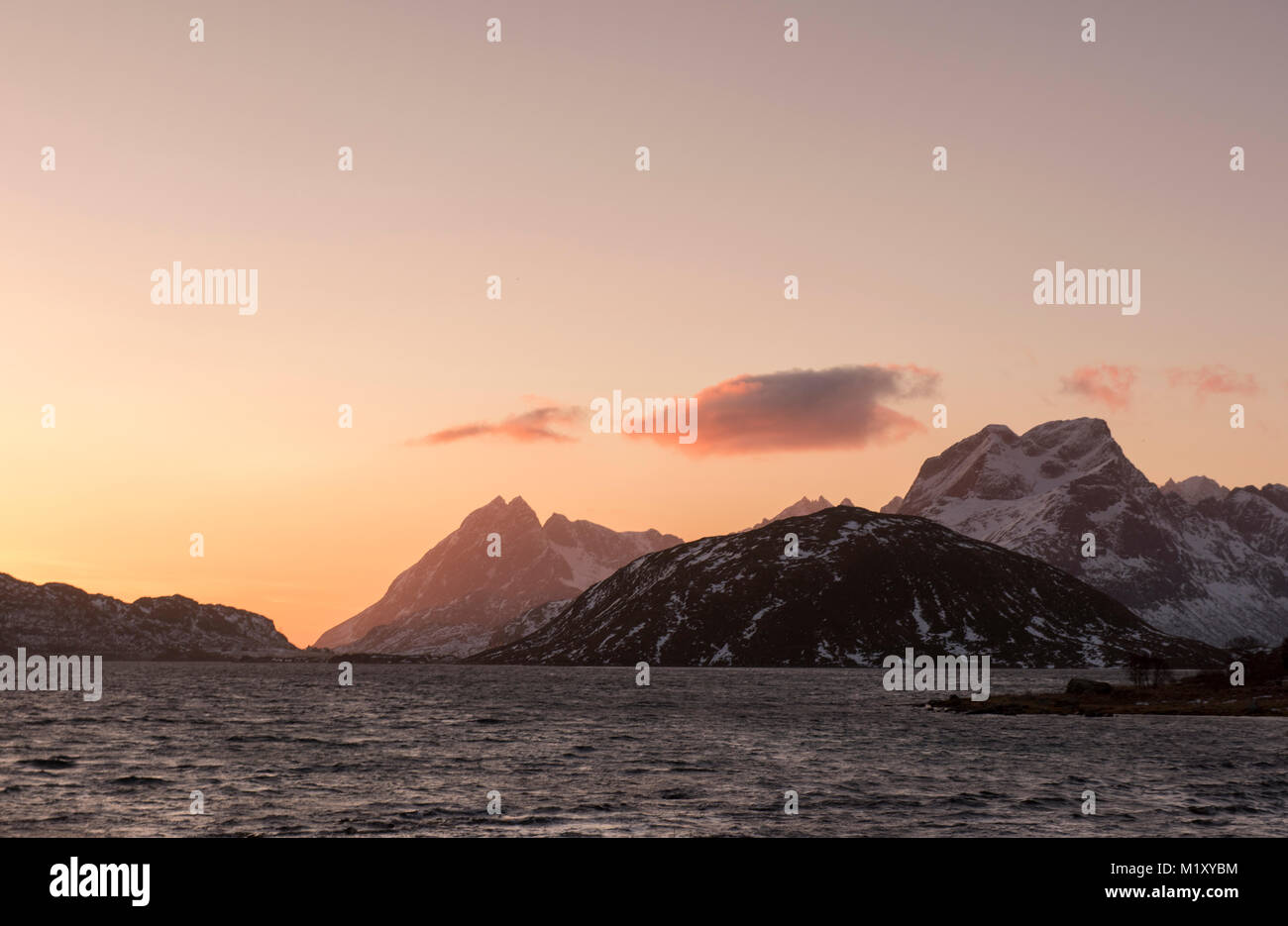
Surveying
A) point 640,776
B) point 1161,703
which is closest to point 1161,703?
point 1161,703

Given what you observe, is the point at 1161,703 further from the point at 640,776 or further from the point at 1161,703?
the point at 640,776

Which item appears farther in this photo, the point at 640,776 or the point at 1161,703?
the point at 1161,703

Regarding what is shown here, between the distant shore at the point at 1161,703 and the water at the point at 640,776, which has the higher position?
the water at the point at 640,776

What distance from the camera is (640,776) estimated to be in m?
87.8

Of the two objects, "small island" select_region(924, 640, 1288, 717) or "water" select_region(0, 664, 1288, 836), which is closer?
"water" select_region(0, 664, 1288, 836)

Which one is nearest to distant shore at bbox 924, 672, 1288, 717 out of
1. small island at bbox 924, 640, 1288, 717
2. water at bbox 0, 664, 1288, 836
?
small island at bbox 924, 640, 1288, 717

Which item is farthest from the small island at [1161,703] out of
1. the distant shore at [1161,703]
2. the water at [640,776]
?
the water at [640,776]

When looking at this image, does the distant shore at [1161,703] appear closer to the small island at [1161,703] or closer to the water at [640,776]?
the small island at [1161,703]

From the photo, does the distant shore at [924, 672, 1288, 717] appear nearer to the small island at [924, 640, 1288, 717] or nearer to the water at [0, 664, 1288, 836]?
the small island at [924, 640, 1288, 717]

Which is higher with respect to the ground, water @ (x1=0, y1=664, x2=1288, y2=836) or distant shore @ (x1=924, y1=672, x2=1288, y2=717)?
water @ (x1=0, y1=664, x2=1288, y2=836)

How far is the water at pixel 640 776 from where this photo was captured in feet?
212

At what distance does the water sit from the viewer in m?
64.7
